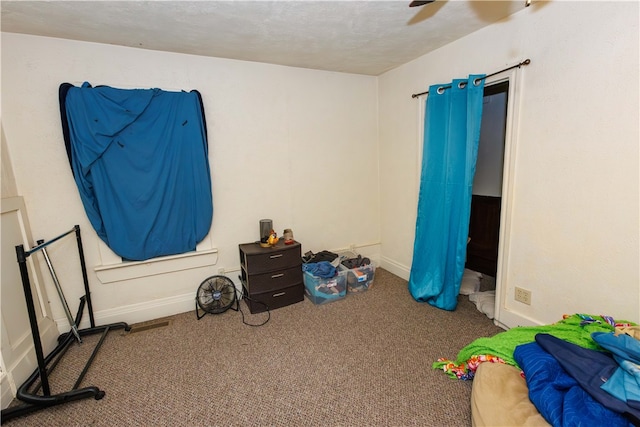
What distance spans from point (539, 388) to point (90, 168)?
3056 millimetres

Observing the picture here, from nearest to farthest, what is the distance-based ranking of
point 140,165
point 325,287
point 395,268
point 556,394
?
point 556,394 → point 140,165 → point 325,287 → point 395,268

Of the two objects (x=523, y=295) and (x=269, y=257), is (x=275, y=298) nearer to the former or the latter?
(x=269, y=257)

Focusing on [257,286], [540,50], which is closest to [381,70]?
[540,50]

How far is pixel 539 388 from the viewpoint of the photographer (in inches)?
50.0

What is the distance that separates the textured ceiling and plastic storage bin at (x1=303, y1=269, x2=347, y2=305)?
203 centimetres

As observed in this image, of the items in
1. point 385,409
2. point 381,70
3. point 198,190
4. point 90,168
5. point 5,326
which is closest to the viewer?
point 385,409

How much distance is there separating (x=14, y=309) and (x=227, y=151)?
182 centimetres

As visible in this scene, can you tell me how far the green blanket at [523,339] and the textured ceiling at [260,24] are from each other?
193 centimetres

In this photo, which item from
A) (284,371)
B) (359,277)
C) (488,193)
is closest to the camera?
(284,371)

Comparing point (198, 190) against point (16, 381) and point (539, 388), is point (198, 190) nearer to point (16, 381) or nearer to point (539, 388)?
point (16, 381)

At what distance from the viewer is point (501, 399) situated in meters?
1.31

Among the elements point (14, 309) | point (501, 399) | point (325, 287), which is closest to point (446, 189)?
point (325, 287)

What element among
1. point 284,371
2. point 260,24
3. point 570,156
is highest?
point 260,24

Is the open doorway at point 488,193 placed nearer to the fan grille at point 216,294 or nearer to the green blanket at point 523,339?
the green blanket at point 523,339
